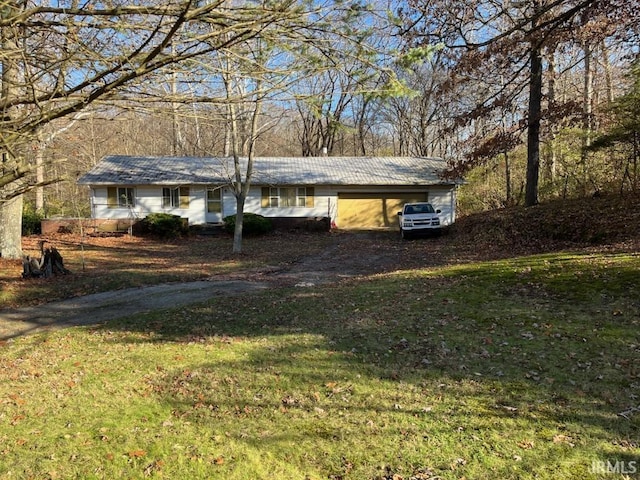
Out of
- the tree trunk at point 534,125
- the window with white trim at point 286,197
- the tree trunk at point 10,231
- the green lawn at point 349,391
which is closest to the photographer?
the green lawn at point 349,391

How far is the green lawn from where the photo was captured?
3.37 meters

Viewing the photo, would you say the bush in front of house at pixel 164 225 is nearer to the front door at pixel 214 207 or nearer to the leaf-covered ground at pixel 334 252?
the front door at pixel 214 207

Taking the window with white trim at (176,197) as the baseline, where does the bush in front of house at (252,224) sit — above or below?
below

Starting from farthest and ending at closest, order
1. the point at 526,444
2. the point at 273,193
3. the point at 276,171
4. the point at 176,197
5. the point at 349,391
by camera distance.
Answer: the point at 276,171 → the point at 273,193 → the point at 176,197 → the point at 349,391 → the point at 526,444

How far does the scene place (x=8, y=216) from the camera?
51.4ft

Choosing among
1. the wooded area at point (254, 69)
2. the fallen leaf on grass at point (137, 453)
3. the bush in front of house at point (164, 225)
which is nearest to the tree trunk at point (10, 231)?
the wooded area at point (254, 69)

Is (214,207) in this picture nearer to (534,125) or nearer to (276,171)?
(276,171)

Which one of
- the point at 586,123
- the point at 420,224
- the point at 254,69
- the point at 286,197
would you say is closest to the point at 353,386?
the point at 254,69

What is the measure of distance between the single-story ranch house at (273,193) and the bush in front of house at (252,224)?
177 centimetres

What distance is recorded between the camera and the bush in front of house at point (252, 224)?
23538 mm

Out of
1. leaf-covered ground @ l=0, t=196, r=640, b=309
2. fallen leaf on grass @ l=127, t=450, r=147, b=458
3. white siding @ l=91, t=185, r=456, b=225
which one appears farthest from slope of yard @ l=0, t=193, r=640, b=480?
white siding @ l=91, t=185, r=456, b=225

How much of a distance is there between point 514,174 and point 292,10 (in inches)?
1116

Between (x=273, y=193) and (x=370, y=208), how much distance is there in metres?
5.80

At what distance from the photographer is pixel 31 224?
82.4 feet
